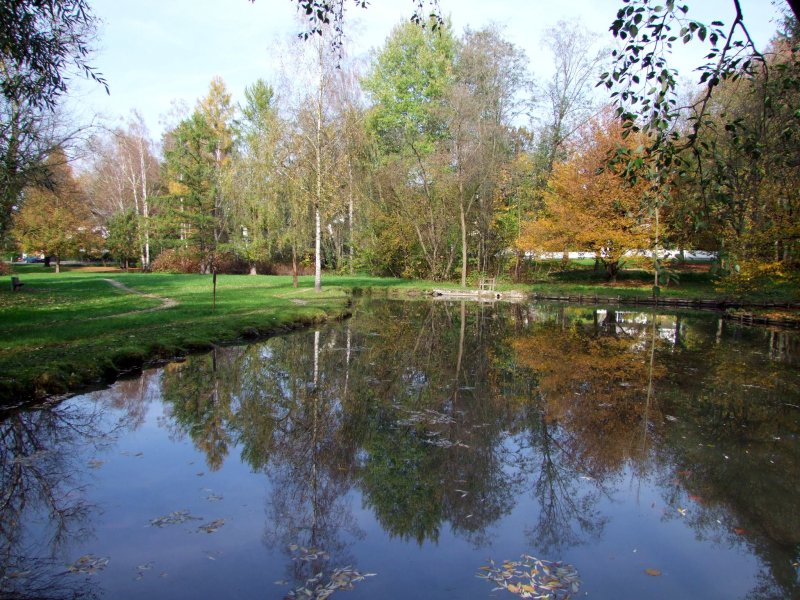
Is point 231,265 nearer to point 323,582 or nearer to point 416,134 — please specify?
point 416,134

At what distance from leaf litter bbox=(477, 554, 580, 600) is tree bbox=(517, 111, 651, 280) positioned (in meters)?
27.0

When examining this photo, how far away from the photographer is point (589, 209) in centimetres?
3130

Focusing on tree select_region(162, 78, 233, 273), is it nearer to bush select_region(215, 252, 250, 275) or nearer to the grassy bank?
bush select_region(215, 252, 250, 275)

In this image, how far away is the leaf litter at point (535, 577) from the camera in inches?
163

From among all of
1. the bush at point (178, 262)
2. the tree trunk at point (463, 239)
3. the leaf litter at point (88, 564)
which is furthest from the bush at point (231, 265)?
the leaf litter at point (88, 564)

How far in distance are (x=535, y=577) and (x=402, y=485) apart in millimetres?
1881

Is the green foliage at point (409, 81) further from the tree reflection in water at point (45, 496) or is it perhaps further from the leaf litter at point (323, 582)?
the leaf litter at point (323, 582)

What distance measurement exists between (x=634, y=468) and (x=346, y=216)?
1205 inches

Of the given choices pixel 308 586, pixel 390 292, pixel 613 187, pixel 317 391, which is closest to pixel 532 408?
pixel 317 391

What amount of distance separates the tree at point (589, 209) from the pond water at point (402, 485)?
65.3 ft

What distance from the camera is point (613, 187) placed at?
3052 centimetres

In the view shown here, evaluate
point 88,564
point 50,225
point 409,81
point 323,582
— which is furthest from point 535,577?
point 50,225

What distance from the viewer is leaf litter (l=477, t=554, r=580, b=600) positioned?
4.14m

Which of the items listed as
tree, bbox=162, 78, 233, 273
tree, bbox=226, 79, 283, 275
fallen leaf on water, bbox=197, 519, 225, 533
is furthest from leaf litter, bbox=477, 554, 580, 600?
tree, bbox=162, 78, 233, 273
